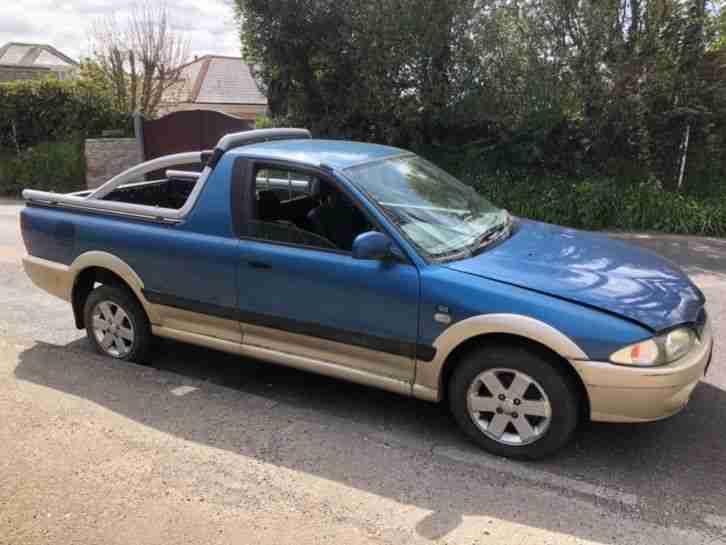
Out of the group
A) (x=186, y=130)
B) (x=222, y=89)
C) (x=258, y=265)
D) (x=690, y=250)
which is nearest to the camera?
(x=258, y=265)

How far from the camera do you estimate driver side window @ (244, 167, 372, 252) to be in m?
4.19

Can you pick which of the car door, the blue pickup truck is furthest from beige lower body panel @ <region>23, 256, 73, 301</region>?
the car door

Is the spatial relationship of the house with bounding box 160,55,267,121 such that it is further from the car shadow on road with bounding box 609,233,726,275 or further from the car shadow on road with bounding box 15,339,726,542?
the car shadow on road with bounding box 15,339,726,542

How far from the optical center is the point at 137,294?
193 inches

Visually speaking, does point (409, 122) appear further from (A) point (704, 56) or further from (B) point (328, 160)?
(B) point (328, 160)

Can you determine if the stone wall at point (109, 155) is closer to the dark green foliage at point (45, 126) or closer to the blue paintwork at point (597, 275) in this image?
the dark green foliage at point (45, 126)

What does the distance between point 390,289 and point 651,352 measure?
1.38 meters

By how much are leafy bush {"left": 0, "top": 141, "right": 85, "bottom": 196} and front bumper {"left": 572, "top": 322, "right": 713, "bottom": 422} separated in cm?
1571

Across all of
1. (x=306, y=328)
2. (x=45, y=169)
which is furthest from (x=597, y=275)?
(x=45, y=169)

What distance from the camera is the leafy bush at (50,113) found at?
17.1 metres

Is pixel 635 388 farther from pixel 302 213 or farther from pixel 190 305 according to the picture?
pixel 190 305

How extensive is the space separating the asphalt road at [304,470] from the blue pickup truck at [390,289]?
30cm

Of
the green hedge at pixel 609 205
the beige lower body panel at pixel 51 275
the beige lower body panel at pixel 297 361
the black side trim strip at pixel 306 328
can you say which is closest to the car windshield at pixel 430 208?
the black side trim strip at pixel 306 328

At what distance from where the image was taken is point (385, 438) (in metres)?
3.99
